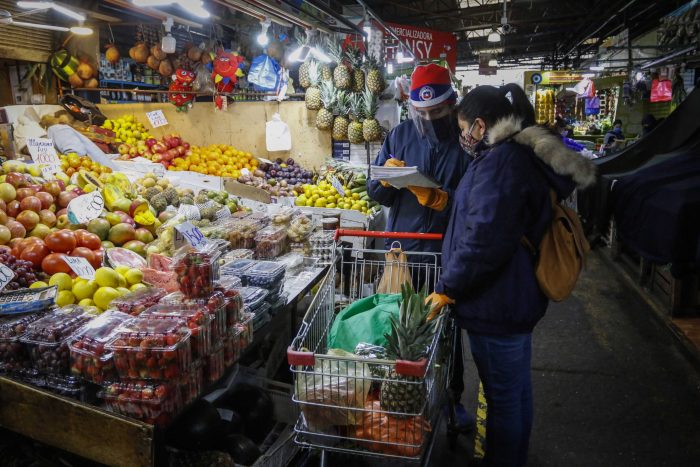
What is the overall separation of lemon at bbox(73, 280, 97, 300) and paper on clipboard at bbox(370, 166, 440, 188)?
170cm

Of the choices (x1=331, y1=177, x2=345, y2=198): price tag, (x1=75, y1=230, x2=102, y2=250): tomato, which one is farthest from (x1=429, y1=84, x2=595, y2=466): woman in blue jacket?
(x1=331, y1=177, x2=345, y2=198): price tag

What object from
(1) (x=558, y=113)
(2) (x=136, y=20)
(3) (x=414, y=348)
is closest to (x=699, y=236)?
(3) (x=414, y=348)

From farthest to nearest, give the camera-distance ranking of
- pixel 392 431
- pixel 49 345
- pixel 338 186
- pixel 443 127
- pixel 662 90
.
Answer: pixel 662 90 → pixel 338 186 → pixel 443 127 → pixel 392 431 → pixel 49 345

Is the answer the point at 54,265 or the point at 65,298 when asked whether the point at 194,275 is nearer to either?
the point at 65,298

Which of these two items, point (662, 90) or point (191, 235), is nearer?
point (191, 235)

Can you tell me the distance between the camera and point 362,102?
650 centimetres

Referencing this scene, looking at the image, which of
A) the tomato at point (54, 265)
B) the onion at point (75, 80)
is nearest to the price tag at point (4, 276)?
the tomato at point (54, 265)

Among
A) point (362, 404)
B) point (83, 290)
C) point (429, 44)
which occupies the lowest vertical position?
point (362, 404)

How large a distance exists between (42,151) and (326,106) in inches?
140

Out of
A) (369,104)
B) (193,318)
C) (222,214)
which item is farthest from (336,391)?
(369,104)

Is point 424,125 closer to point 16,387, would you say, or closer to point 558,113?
point 16,387

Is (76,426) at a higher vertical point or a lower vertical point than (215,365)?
lower

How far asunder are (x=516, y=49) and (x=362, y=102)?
22433 millimetres

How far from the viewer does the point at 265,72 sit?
22.5ft
